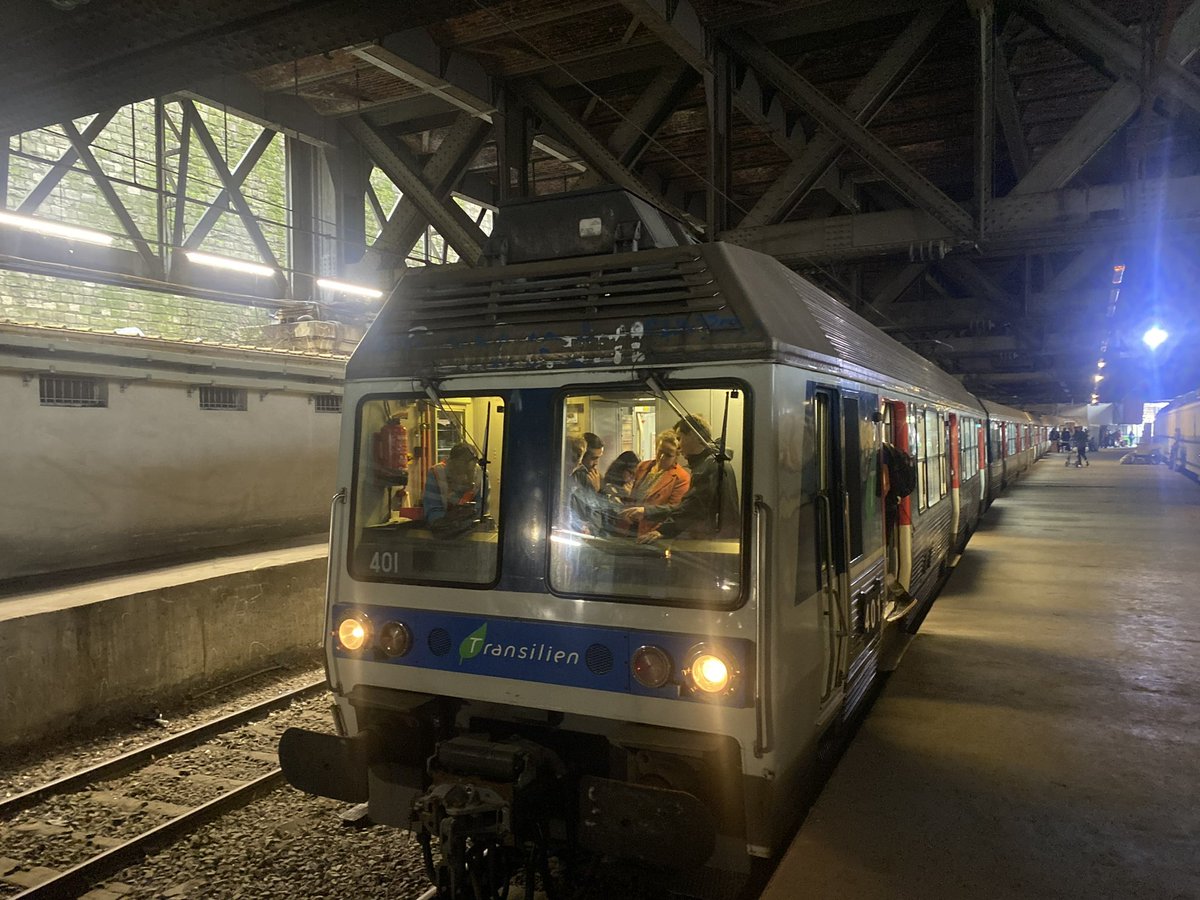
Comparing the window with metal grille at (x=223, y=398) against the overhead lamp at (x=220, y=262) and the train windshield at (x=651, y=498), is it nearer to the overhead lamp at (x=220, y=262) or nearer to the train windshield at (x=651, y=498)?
the overhead lamp at (x=220, y=262)

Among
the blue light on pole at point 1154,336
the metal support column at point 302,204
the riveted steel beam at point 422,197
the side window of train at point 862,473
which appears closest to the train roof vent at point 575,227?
the side window of train at point 862,473

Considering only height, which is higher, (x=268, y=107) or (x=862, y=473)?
(x=268, y=107)

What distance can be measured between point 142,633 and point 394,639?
4.72 m

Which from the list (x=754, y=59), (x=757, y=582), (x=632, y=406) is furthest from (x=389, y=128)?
(x=757, y=582)

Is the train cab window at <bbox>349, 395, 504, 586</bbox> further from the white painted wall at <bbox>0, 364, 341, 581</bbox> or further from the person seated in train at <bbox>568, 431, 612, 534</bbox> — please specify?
the white painted wall at <bbox>0, 364, 341, 581</bbox>

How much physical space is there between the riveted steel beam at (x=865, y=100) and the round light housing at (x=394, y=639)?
5.76 meters

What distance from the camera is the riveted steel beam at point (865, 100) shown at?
743 cm

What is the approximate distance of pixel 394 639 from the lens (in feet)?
12.6

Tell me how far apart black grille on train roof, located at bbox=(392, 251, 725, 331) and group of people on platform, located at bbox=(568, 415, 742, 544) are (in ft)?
1.76

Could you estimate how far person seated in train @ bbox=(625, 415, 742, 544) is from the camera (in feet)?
11.2

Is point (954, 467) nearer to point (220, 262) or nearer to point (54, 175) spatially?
point (220, 262)

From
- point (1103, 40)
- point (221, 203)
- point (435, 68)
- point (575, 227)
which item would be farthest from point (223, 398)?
point (1103, 40)

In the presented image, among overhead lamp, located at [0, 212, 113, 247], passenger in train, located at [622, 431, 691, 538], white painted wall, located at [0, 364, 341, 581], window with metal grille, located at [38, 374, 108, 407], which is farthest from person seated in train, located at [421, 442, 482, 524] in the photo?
window with metal grille, located at [38, 374, 108, 407]

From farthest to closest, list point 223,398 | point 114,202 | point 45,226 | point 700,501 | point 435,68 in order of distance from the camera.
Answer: point 223,398
point 114,202
point 435,68
point 45,226
point 700,501
